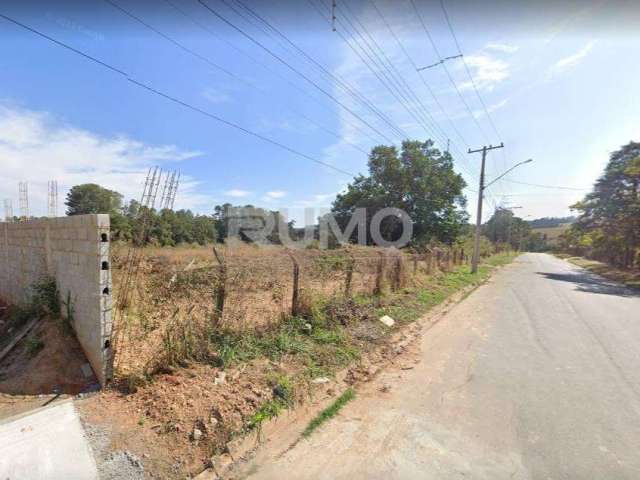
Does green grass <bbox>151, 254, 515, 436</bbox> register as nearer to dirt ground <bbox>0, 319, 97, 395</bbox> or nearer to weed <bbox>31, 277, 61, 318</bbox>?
dirt ground <bbox>0, 319, 97, 395</bbox>

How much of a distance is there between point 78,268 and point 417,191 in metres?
27.0

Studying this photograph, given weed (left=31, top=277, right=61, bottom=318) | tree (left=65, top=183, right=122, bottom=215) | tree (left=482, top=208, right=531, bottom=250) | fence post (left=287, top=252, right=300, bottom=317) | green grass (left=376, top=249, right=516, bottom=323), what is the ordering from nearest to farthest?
weed (left=31, top=277, right=61, bottom=318) < fence post (left=287, top=252, right=300, bottom=317) < green grass (left=376, top=249, right=516, bottom=323) < tree (left=65, top=183, right=122, bottom=215) < tree (left=482, top=208, right=531, bottom=250)

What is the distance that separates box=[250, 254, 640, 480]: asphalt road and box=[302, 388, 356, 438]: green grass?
0.33 ft

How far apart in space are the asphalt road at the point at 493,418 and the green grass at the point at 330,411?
3.9 inches

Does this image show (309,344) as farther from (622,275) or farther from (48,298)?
(622,275)

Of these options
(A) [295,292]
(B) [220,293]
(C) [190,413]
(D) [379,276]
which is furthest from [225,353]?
(D) [379,276]

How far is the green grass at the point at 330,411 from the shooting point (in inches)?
125

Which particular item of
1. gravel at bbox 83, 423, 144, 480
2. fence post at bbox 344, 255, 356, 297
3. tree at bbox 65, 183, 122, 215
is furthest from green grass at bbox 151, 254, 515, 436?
tree at bbox 65, 183, 122, 215

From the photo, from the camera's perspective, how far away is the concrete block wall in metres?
3.79

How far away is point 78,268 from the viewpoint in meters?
4.36

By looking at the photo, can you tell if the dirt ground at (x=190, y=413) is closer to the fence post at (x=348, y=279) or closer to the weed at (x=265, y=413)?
the weed at (x=265, y=413)

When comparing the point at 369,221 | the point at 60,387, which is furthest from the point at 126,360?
the point at 369,221

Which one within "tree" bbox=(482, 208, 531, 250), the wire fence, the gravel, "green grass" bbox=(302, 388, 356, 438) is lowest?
"green grass" bbox=(302, 388, 356, 438)

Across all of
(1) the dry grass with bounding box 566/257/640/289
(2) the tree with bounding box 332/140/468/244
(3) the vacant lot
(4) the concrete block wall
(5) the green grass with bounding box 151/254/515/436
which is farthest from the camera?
(2) the tree with bounding box 332/140/468/244
